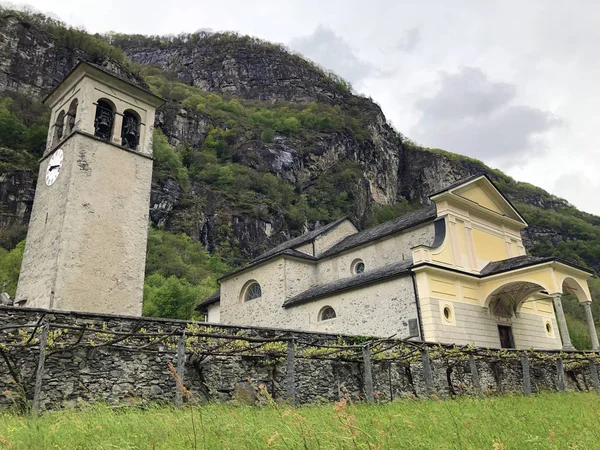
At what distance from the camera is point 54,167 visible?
1678 centimetres

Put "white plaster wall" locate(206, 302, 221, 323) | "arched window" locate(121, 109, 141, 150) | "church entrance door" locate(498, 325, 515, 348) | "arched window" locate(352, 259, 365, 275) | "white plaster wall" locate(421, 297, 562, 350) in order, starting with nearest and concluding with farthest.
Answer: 1. "white plaster wall" locate(421, 297, 562, 350)
2. "arched window" locate(121, 109, 141, 150)
3. "church entrance door" locate(498, 325, 515, 348)
4. "arched window" locate(352, 259, 365, 275)
5. "white plaster wall" locate(206, 302, 221, 323)

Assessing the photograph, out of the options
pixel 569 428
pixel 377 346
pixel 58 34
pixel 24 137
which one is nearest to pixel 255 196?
pixel 24 137

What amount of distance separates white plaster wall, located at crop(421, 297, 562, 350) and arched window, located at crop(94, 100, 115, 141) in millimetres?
13762

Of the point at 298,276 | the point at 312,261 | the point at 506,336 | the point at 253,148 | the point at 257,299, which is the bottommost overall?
the point at 506,336

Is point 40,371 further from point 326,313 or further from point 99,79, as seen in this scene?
point 326,313

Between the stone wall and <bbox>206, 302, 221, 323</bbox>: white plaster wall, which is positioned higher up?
<bbox>206, 302, 221, 323</bbox>: white plaster wall

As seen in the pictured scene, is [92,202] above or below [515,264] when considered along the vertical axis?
above

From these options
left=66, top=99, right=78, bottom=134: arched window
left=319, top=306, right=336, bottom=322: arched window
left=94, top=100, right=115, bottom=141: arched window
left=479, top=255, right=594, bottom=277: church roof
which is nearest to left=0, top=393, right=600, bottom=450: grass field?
left=479, top=255, right=594, bottom=277: church roof

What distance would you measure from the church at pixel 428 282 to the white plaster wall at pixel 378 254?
0.05m

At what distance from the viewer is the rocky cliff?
5375cm

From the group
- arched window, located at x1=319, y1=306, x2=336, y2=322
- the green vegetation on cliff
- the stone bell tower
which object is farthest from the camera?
the green vegetation on cliff

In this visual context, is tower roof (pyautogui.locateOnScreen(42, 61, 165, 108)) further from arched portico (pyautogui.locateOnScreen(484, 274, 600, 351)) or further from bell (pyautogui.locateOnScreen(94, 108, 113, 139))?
arched portico (pyautogui.locateOnScreen(484, 274, 600, 351))

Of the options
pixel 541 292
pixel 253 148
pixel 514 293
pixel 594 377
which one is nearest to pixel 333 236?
pixel 514 293

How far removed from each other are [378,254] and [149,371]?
13.2 m
